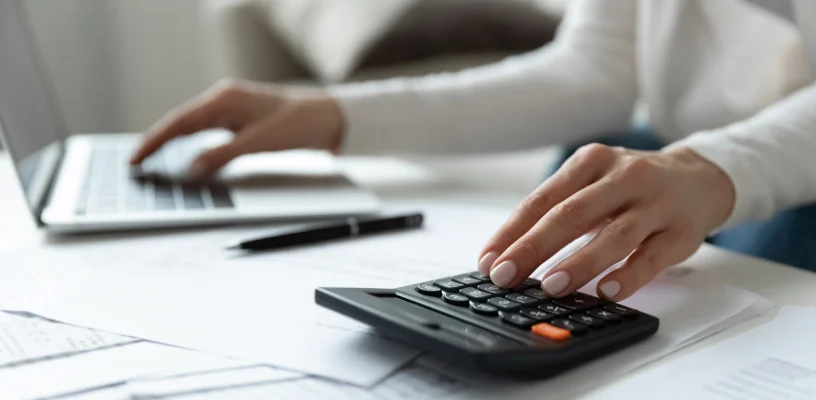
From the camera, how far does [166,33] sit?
2279mm

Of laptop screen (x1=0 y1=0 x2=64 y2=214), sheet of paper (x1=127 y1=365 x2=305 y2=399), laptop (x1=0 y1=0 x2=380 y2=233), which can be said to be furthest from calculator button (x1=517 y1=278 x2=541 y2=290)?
laptop screen (x1=0 y1=0 x2=64 y2=214)

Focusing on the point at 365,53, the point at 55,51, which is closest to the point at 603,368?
the point at 365,53

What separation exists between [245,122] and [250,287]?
13.8 inches

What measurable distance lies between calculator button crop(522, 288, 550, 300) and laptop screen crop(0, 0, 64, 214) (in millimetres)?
408

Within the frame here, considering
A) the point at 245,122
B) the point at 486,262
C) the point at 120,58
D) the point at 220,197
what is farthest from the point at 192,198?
the point at 120,58

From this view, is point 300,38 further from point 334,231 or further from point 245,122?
point 334,231

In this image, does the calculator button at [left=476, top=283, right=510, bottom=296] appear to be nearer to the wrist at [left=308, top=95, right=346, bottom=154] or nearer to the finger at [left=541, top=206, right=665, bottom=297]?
the finger at [left=541, top=206, right=665, bottom=297]

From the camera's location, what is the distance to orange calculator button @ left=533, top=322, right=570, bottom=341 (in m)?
0.32

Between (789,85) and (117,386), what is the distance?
609mm

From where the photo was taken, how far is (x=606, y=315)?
35 cm

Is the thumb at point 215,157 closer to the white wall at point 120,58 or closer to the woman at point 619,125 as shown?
the woman at point 619,125

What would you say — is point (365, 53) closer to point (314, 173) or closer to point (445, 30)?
point (445, 30)

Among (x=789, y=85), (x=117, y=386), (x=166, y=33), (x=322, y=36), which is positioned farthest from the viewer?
(x=166, y=33)

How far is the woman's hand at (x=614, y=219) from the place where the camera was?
392 millimetres
